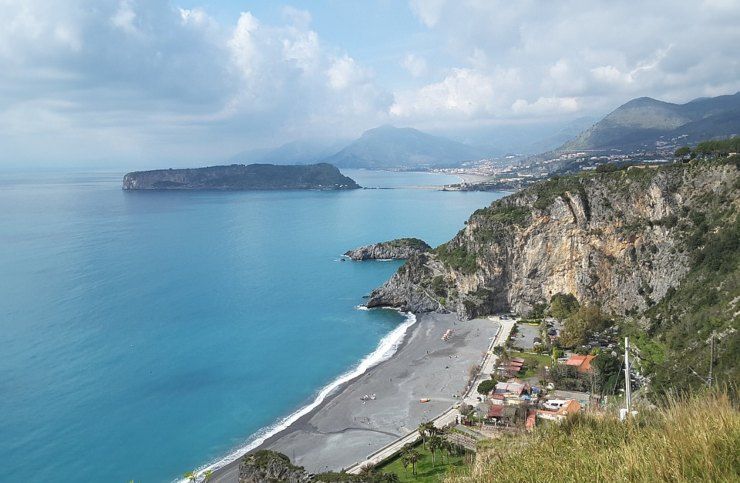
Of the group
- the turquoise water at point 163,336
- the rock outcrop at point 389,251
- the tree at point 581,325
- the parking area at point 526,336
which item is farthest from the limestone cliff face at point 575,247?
the rock outcrop at point 389,251

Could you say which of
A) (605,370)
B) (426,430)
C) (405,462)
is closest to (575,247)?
(605,370)

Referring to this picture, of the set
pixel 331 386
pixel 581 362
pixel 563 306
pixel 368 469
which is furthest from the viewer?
pixel 563 306

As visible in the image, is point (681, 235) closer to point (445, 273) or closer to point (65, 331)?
point (445, 273)

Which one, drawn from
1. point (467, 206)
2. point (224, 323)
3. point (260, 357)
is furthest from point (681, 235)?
point (467, 206)

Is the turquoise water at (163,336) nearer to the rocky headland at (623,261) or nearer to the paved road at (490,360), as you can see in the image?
the rocky headland at (623,261)

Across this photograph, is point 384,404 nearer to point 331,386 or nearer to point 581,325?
point 331,386

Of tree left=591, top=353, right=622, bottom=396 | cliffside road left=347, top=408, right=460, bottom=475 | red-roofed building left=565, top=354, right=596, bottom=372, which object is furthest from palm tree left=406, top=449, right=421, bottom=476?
red-roofed building left=565, top=354, right=596, bottom=372
